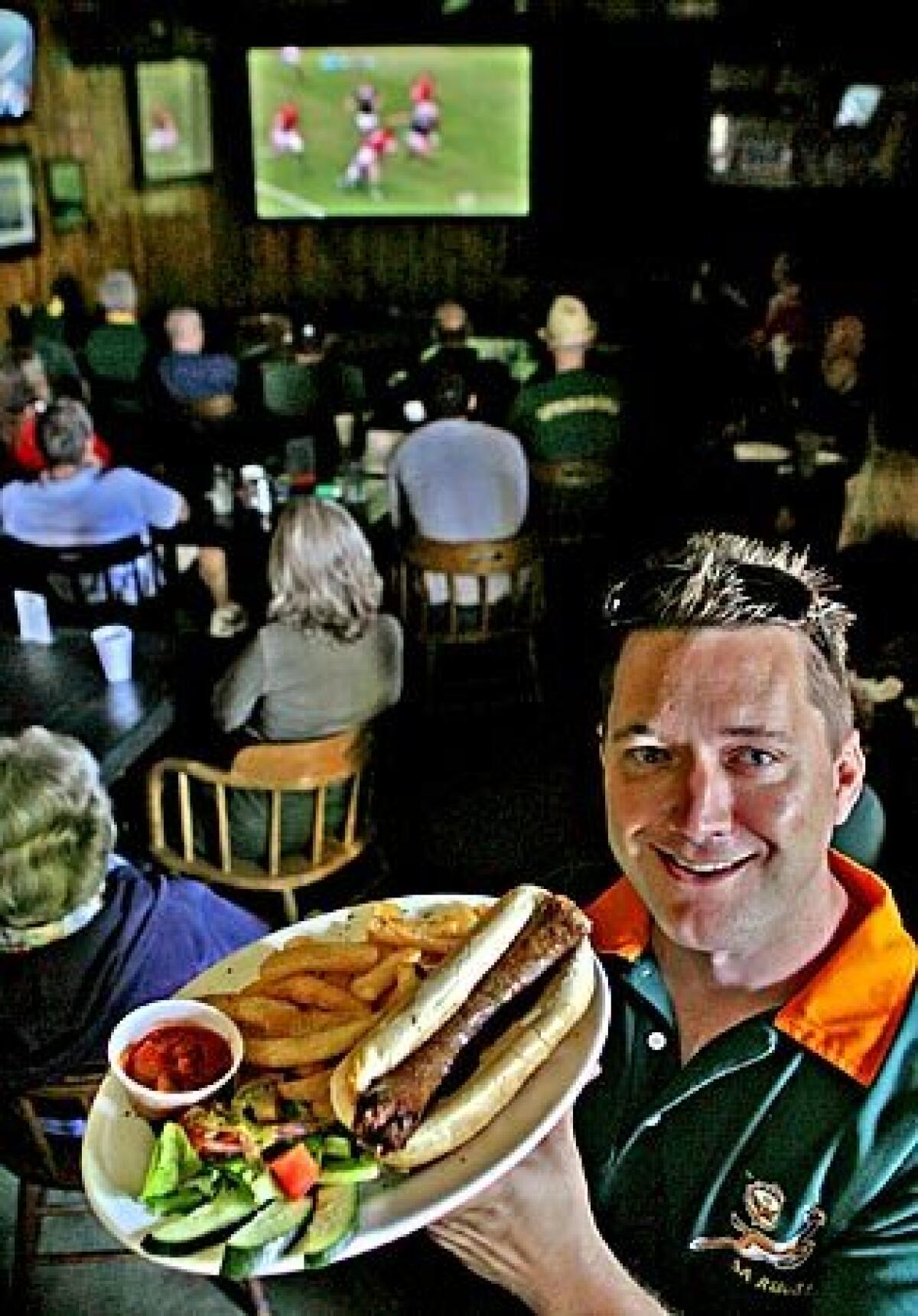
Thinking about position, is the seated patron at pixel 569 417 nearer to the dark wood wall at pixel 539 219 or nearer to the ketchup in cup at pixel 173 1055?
the dark wood wall at pixel 539 219

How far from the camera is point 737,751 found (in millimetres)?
1288

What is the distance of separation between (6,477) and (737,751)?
4.79 meters

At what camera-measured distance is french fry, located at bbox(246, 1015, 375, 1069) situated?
138 centimetres

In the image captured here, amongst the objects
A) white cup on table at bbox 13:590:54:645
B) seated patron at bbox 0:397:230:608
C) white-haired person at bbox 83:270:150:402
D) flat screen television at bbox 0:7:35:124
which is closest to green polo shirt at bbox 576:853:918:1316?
white cup on table at bbox 13:590:54:645

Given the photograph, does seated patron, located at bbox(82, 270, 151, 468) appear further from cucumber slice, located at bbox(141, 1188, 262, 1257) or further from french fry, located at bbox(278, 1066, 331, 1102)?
cucumber slice, located at bbox(141, 1188, 262, 1257)

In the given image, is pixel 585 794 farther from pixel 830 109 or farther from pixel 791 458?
pixel 830 109

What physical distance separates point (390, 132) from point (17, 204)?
11.0 ft

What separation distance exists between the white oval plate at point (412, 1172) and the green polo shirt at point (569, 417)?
14.9ft

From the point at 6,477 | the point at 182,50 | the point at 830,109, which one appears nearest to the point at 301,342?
the point at 6,477

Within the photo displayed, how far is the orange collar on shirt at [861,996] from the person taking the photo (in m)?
1.27

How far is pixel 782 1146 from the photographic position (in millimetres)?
1279

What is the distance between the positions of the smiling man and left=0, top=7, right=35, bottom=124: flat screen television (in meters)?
6.63

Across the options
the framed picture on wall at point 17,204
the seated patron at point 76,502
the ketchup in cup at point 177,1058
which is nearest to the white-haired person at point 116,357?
the framed picture on wall at point 17,204

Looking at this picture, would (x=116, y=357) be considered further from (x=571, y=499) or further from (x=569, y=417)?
(x=571, y=499)
